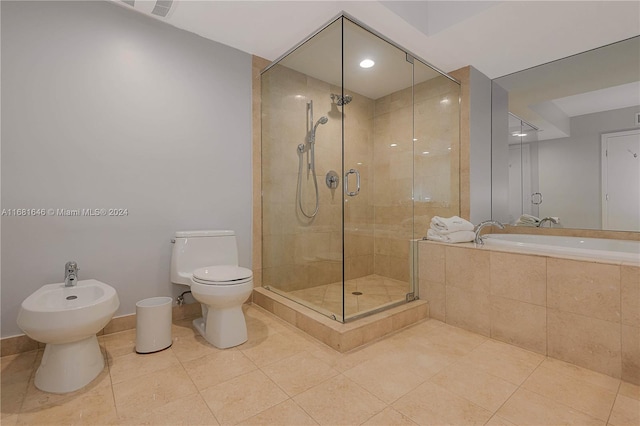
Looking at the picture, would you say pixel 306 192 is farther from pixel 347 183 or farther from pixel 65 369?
pixel 65 369

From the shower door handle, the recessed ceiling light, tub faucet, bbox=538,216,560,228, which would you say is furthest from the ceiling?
tub faucet, bbox=538,216,560,228

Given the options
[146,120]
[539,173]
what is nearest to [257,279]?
[146,120]

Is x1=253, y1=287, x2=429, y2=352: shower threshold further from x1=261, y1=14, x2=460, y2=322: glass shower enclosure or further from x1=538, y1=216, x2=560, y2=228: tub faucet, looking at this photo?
x1=538, y1=216, x2=560, y2=228: tub faucet

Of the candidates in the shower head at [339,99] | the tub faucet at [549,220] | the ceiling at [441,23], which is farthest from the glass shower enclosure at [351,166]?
the tub faucet at [549,220]

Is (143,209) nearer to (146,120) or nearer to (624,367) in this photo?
(146,120)

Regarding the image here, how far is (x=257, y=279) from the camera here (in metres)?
2.77

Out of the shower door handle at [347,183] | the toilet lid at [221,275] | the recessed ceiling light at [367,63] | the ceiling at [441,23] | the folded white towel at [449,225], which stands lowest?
the toilet lid at [221,275]

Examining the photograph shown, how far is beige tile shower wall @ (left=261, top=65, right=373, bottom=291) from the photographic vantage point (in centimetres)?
225

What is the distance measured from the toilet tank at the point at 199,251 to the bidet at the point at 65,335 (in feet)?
1.87

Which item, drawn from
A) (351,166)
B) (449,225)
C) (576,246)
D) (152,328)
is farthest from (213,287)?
(576,246)

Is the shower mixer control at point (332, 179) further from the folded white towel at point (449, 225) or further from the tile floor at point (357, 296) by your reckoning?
the folded white towel at point (449, 225)

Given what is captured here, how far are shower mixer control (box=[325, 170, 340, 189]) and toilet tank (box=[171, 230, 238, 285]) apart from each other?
2.90 feet

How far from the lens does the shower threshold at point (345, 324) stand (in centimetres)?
185

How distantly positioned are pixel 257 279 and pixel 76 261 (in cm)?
132
